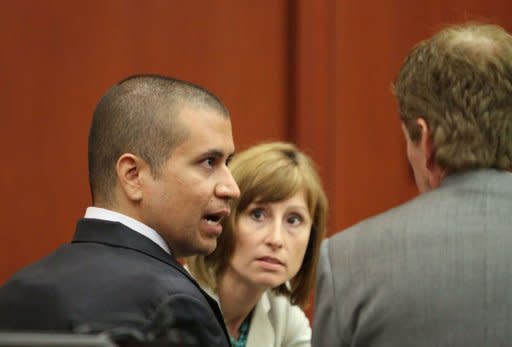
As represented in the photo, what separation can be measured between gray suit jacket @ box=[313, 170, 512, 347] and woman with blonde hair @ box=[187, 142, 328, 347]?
931 millimetres

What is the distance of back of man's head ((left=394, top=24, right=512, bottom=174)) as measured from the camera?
1.48 metres

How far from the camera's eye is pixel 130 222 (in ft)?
5.67

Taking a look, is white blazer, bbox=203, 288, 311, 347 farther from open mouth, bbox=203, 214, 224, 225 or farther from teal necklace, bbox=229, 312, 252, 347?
open mouth, bbox=203, 214, 224, 225

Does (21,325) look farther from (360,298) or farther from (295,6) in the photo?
(295,6)

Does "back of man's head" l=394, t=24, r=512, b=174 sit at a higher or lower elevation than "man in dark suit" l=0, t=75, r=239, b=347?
higher

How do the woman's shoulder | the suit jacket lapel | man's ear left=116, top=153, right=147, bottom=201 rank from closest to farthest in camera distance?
1. the suit jacket lapel
2. man's ear left=116, top=153, right=147, bottom=201
3. the woman's shoulder

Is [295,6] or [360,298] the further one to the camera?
[295,6]

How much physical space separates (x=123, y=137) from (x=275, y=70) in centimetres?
116

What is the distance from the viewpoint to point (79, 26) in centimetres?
260

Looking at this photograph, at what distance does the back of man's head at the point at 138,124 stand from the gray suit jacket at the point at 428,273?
1.36 ft

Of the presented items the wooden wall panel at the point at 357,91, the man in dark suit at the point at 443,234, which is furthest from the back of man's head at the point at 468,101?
the wooden wall panel at the point at 357,91

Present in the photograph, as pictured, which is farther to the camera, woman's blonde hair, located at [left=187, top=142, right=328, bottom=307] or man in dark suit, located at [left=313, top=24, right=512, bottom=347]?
woman's blonde hair, located at [left=187, top=142, right=328, bottom=307]

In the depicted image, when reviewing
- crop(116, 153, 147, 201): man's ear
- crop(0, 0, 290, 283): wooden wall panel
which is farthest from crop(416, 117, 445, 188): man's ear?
crop(0, 0, 290, 283): wooden wall panel

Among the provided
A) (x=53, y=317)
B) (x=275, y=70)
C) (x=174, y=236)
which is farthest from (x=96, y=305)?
(x=275, y=70)
